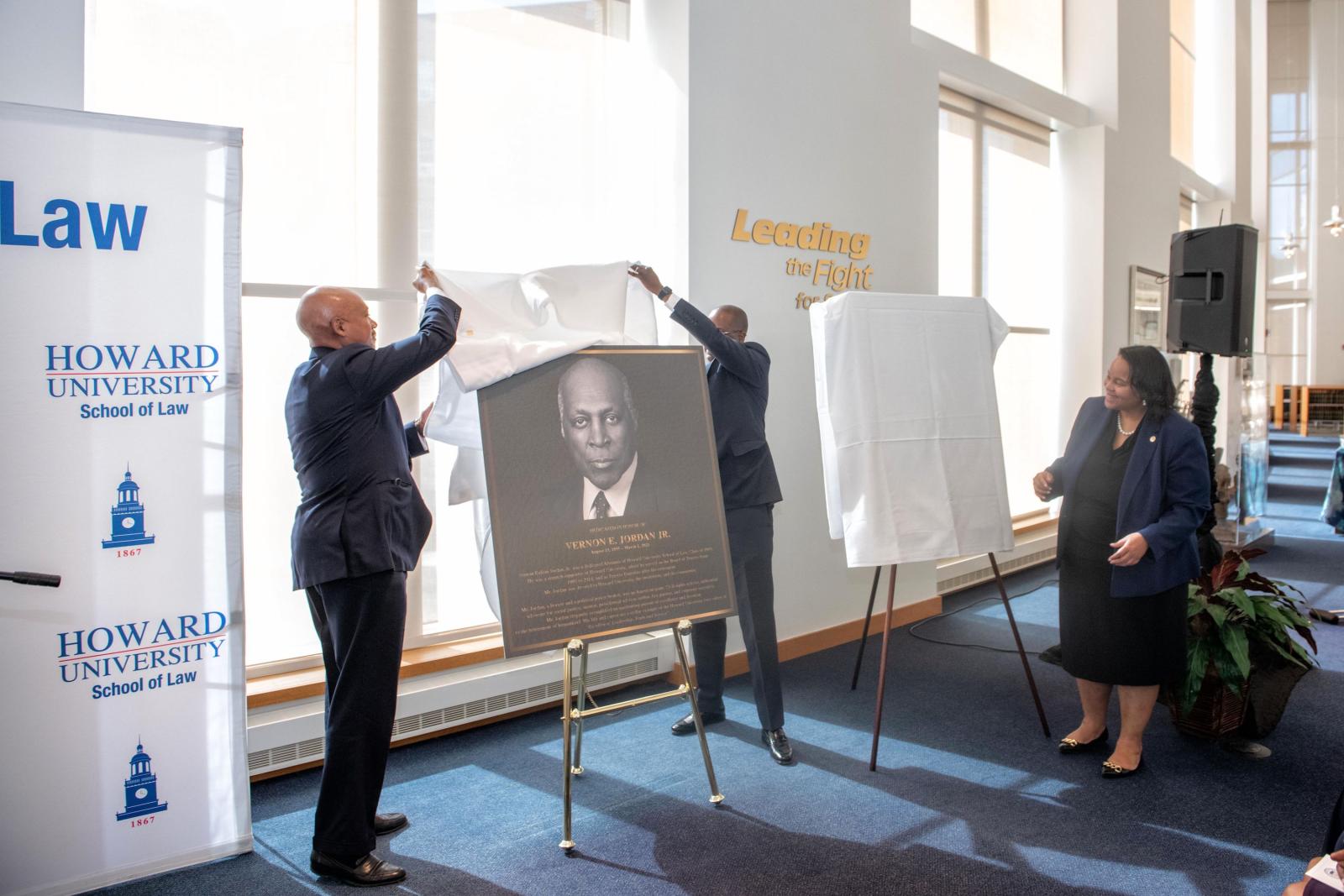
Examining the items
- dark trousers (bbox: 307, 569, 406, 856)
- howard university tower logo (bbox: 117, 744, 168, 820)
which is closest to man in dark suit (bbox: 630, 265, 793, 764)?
dark trousers (bbox: 307, 569, 406, 856)

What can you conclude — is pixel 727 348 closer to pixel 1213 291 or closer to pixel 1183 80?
pixel 1213 291

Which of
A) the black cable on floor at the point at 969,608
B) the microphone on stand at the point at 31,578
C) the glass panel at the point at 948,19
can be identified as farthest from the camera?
the glass panel at the point at 948,19

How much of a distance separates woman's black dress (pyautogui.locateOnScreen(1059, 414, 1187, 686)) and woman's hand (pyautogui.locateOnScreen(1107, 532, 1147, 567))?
13cm

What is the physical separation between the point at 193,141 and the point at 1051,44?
22.5 ft

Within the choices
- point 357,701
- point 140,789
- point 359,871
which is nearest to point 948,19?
point 357,701

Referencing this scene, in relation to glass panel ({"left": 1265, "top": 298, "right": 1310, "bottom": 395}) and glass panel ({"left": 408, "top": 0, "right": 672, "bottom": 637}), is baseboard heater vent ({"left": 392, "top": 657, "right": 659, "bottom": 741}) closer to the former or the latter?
glass panel ({"left": 408, "top": 0, "right": 672, "bottom": 637})

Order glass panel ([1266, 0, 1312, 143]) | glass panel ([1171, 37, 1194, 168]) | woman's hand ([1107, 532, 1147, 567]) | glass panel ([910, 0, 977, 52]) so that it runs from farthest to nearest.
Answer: glass panel ([1266, 0, 1312, 143]) < glass panel ([1171, 37, 1194, 168]) < glass panel ([910, 0, 977, 52]) < woman's hand ([1107, 532, 1147, 567])

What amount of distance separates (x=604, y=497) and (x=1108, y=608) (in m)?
1.78

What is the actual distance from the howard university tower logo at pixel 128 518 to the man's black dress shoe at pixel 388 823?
1.06 metres

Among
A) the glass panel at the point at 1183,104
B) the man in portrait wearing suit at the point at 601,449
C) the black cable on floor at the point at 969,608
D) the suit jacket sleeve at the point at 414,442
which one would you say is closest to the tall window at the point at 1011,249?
the black cable on floor at the point at 969,608

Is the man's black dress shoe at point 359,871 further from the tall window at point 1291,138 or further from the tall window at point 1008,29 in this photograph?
the tall window at point 1291,138

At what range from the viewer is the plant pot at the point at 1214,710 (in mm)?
3393

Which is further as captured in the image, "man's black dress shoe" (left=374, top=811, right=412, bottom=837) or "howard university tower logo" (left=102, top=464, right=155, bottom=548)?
"man's black dress shoe" (left=374, top=811, right=412, bottom=837)

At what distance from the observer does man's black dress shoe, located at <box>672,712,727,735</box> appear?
3.56 meters
